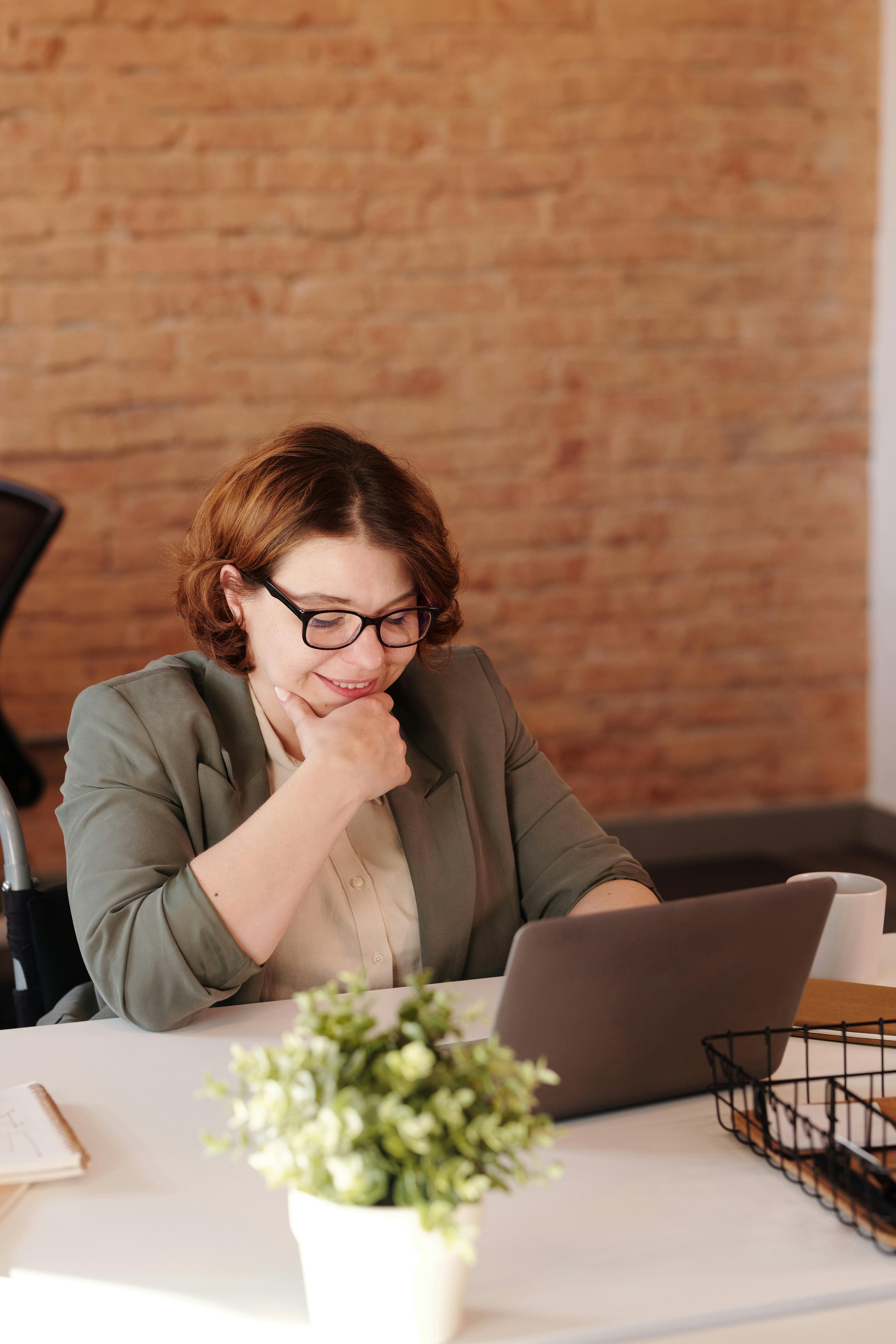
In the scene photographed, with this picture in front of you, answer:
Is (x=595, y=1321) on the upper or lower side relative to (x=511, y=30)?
lower

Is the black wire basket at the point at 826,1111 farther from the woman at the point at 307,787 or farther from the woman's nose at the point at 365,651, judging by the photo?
the woman's nose at the point at 365,651

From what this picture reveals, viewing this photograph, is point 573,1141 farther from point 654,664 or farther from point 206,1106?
point 654,664

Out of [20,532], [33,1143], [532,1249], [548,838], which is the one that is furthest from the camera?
[20,532]

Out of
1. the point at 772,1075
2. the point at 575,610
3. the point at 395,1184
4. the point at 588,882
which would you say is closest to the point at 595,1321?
the point at 395,1184

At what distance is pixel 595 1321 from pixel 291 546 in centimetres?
89

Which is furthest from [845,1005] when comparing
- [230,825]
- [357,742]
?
[230,825]

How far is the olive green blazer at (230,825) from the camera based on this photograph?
1235 mm

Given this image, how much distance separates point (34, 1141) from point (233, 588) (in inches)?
27.2

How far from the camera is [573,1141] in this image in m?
1.00

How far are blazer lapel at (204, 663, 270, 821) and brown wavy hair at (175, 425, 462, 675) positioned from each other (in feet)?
0.07

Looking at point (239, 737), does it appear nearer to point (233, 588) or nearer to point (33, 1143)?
point (233, 588)

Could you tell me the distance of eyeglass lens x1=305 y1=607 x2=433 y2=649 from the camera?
142 centimetres

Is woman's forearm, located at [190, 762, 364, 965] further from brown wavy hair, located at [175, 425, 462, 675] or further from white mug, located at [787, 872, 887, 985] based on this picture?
white mug, located at [787, 872, 887, 985]

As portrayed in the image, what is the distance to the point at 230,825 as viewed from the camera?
1426 millimetres
